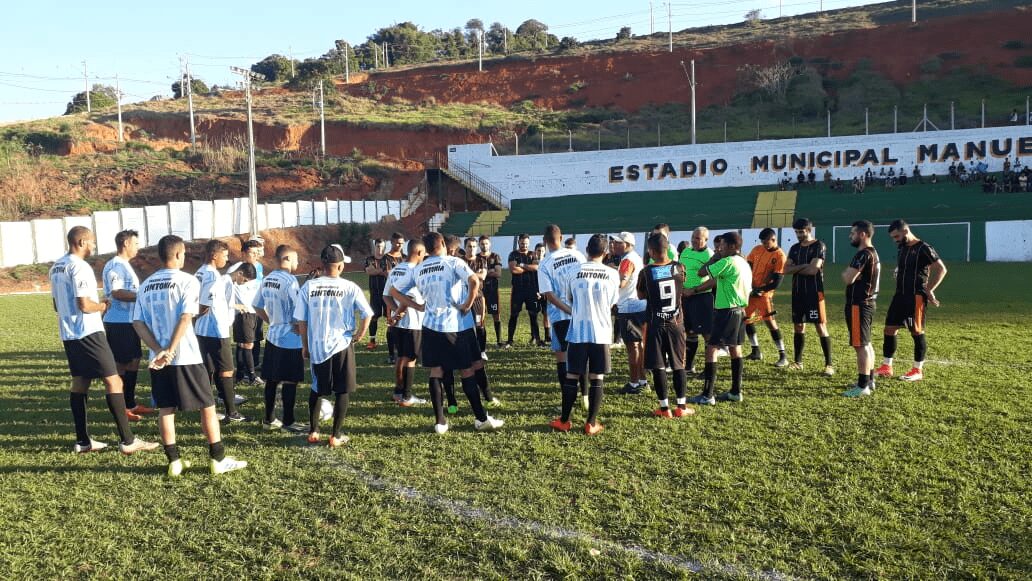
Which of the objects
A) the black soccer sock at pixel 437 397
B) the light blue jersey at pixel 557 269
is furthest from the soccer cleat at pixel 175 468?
the light blue jersey at pixel 557 269

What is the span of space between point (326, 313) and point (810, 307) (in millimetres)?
5976

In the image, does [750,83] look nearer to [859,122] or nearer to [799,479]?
[859,122]

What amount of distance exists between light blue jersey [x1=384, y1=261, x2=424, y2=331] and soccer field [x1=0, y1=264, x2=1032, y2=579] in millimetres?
901

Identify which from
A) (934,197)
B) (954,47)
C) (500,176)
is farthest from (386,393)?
(954,47)

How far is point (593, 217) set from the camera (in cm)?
3884

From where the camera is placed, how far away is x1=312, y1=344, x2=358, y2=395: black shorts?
241 inches

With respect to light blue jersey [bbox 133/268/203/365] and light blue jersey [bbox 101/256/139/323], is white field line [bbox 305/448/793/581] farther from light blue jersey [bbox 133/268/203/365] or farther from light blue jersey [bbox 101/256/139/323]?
light blue jersey [bbox 101/256/139/323]

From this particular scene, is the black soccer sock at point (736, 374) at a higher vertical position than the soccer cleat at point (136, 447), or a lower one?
higher

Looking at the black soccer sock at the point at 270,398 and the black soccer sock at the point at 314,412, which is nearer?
the black soccer sock at the point at 314,412

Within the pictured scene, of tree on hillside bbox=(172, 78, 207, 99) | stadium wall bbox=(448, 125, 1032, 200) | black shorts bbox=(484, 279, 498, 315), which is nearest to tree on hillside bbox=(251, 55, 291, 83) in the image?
tree on hillside bbox=(172, 78, 207, 99)

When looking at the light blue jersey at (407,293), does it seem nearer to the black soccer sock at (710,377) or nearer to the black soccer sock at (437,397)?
the black soccer sock at (437,397)

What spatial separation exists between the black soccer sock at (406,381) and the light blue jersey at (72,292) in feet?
9.86

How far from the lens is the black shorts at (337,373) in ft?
20.1

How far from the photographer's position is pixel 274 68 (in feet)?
327
